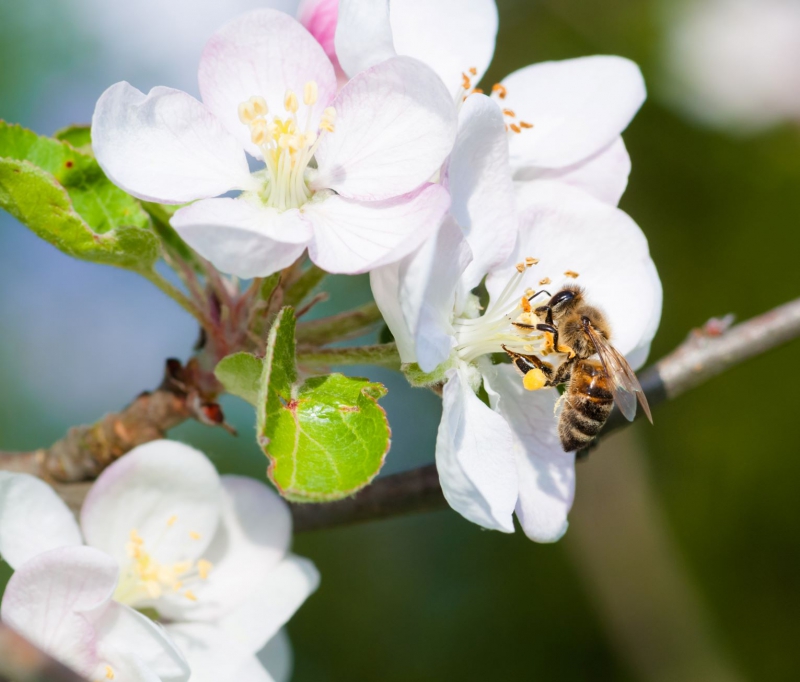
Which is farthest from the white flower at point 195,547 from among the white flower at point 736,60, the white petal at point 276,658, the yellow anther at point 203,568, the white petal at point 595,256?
the white flower at point 736,60

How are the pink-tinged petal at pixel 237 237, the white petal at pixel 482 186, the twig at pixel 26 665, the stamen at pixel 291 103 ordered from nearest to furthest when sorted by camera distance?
the twig at pixel 26 665 < the pink-tinged petal at pixel 237 237 < the white petal at pixel 482 186 < the stamen at pixel 291 103

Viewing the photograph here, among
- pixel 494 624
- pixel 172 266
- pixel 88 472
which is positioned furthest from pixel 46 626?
pixel 494 624

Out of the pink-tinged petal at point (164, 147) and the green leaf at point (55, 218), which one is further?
the green leaf at point (55, 218)

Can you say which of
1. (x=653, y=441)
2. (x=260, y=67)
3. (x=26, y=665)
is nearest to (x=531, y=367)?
(x=260, y=67)

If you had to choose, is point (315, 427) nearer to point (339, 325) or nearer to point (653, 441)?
point (339, 325)

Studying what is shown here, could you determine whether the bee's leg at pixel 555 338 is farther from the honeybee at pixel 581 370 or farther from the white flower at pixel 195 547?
the white flower at pixel 195 547

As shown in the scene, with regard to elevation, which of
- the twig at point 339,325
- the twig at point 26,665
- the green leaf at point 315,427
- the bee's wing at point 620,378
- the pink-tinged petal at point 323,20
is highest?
the pink-tinged petal at point 323,20
